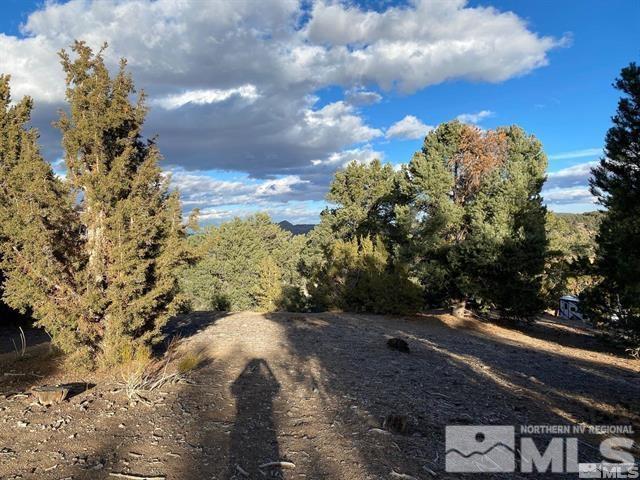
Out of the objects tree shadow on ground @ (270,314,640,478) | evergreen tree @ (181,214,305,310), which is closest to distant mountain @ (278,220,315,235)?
evergreen tree @ (181,214,305,310)

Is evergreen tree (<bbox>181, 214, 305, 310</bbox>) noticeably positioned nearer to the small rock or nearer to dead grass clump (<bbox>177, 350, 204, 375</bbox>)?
the small rock

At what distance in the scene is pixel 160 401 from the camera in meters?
5.95

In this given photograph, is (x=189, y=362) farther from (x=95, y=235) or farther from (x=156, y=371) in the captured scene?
(x=95, y=235)

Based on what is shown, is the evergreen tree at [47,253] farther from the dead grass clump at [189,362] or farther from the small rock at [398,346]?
the small rock at [398,346]

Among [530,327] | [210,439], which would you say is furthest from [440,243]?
[210,439]

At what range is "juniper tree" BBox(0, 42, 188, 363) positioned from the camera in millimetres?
7109

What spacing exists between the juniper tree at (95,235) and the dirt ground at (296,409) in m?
1.07

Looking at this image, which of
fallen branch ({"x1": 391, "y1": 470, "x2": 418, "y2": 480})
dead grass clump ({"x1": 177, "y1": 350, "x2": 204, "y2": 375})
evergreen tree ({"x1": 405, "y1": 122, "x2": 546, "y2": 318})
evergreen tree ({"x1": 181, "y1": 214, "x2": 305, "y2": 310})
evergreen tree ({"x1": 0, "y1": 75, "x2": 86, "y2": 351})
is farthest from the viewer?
evergreen tree ({"x1": 181, "y1": 214, "x2": 305, "y2": 310})

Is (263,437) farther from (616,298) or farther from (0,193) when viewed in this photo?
(616,298)

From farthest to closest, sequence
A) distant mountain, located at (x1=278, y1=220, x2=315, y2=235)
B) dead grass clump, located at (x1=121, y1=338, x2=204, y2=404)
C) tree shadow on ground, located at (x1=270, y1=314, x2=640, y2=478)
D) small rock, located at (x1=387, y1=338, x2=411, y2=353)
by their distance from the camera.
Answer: distant mountain, located at (x1=278, y1=220, x2=315, y2=235) → small rock, located at (x1=387, y1=338, x2=411, y2=353) → dead grass clump, located at (x1=121, y1=338, x2=204, y2=404) → tree shadow on ground, located at (x1=270, y1=314, x2=640, y2=478)

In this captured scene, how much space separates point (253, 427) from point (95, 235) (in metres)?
4.66

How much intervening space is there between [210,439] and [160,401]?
4.83 feet

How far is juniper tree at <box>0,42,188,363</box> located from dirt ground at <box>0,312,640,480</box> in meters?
1.07

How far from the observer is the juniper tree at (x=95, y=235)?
23.3 feet
